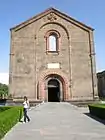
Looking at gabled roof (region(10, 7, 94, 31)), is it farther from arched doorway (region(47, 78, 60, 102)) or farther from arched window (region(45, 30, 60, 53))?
arched doorway (region(47, 78, 60, 102))

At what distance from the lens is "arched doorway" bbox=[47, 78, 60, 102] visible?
34906 millimetres

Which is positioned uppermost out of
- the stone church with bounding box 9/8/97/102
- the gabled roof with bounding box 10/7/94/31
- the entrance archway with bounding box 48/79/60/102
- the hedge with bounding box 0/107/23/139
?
the gabled roof with bounding box 10/7/94/31

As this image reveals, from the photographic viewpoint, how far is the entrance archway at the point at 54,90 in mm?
34938

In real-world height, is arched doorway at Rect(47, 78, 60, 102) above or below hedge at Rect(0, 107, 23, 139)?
above

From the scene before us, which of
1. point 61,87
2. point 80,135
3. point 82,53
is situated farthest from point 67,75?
point 80,135

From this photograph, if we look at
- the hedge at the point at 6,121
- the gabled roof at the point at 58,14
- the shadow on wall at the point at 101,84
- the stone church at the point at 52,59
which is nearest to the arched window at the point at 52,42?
the stone church at the point at 52,59

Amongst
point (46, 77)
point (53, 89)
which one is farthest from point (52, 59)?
point (53, 89)

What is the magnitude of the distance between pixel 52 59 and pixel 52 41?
3.24m

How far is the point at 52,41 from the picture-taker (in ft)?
118

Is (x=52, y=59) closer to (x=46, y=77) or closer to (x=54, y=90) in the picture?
(x=46, y=77)

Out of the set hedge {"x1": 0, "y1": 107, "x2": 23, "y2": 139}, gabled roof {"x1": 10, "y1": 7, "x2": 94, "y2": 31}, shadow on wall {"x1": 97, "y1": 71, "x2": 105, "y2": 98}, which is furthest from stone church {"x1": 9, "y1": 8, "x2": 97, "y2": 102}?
shadow on wall {"x1": 97, "y1": 71, "x2": 105, "y2": 98}

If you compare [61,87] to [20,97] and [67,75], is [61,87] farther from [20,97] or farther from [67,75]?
[20,97]

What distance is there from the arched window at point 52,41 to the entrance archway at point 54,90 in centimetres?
492

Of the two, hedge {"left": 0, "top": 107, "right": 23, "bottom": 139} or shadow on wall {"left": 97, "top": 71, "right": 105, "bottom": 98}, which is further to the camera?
shadow on wall {"left": 97, "top": 71, "right": 105, "bottom": 98}
